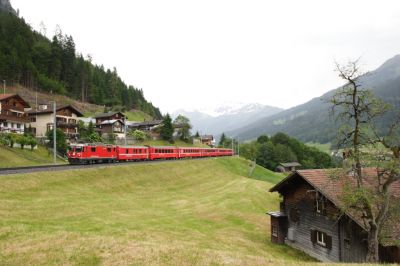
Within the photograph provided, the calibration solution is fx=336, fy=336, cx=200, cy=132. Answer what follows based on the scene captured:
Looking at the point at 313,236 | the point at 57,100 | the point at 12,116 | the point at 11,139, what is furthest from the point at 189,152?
the point at 57,100

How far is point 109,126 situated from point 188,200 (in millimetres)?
64985

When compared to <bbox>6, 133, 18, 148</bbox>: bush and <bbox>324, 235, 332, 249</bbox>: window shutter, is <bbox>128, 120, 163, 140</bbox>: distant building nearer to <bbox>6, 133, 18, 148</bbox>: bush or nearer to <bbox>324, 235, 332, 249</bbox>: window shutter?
<bbox>6, 133, 18, 148</bbox>: bush

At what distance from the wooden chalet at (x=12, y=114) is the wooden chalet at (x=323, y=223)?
60501 mm

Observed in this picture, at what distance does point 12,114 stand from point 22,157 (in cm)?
2265

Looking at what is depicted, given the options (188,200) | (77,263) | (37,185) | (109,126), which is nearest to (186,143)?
(109,126)

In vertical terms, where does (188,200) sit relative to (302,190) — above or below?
below

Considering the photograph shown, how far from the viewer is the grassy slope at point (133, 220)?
14.7 m

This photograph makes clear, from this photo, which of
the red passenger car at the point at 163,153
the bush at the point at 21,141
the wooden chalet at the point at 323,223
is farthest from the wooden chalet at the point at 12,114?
the wooden chalet at the point at 323,223

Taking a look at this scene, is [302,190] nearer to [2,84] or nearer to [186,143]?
[186,143]

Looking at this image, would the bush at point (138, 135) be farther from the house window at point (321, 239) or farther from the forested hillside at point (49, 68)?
the house window at point (321, 239)

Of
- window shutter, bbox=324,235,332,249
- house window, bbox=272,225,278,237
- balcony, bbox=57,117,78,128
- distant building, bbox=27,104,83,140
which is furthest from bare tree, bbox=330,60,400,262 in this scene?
balcony, bbox=57,117,78,128

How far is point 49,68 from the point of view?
12925 cm

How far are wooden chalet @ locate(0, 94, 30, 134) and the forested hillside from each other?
40277 millimetres

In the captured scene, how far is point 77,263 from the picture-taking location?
13844 millimetres
